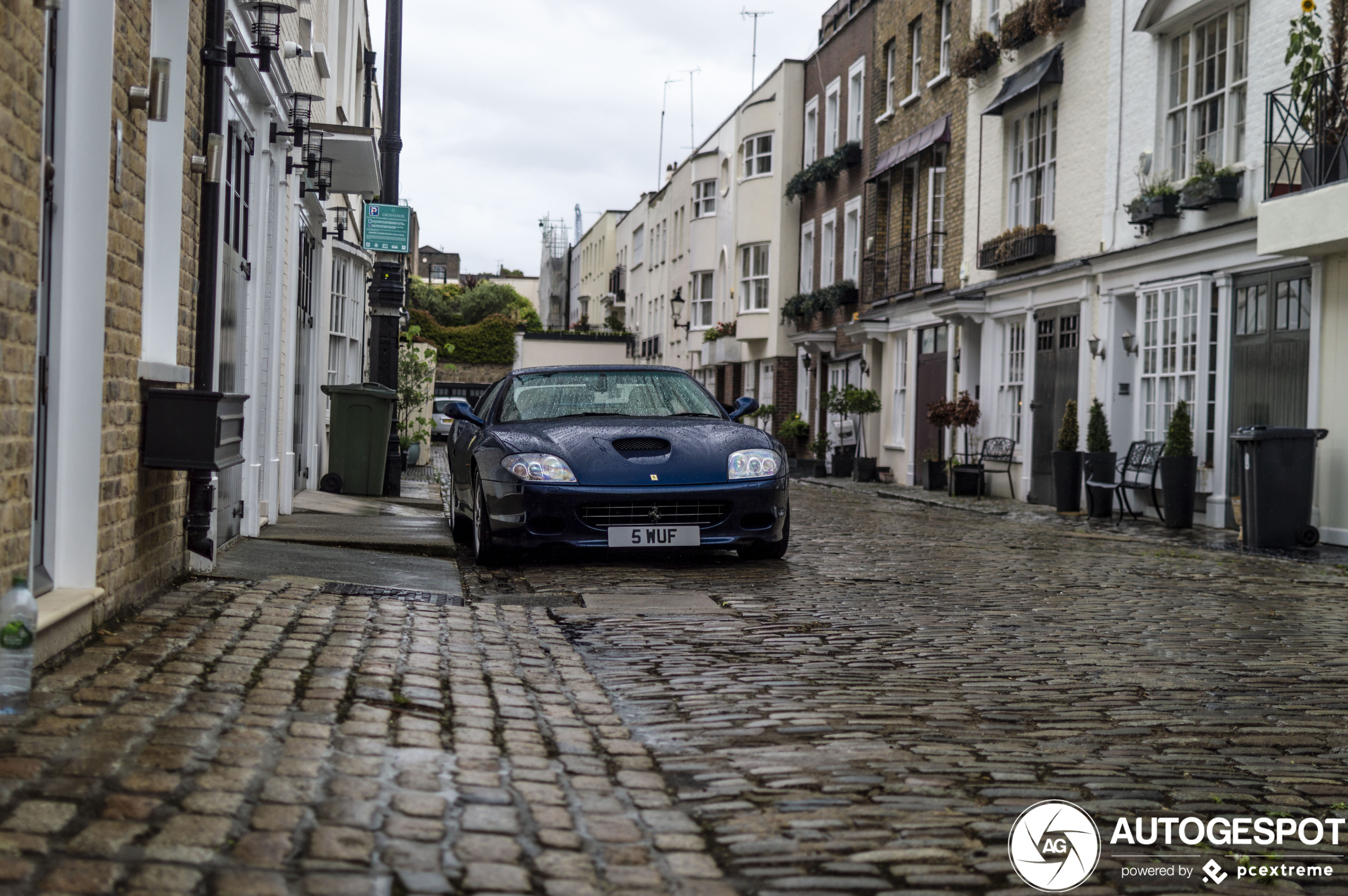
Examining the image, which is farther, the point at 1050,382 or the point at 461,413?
the point at 1050,382

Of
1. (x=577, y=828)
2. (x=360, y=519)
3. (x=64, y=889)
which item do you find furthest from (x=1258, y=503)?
(x=64, y=889)

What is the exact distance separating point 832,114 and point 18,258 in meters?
30.3

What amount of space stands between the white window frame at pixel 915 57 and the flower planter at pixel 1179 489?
13.1 m

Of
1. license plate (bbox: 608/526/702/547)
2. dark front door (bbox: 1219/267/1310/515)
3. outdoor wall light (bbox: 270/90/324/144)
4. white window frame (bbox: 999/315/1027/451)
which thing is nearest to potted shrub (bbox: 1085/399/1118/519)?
dark front door (bbox: 1219/267/1310/515)

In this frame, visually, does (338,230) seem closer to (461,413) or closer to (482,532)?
(461,413)

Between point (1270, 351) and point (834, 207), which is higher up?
point (834, 207)

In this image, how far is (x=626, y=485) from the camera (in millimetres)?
9391

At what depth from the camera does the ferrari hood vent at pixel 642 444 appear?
380 inches

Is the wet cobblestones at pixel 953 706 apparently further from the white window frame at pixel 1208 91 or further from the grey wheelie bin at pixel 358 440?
the white window frame at pixel 1208 91

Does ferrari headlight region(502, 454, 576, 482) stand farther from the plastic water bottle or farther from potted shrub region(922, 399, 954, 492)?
potted shrub region(922, 399, 954, 492)

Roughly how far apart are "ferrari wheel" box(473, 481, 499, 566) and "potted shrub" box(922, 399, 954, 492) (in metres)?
13.9

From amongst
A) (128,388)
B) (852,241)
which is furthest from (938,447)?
(128,388)

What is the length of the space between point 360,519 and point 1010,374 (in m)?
12.9

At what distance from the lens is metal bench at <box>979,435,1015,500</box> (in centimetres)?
2181
